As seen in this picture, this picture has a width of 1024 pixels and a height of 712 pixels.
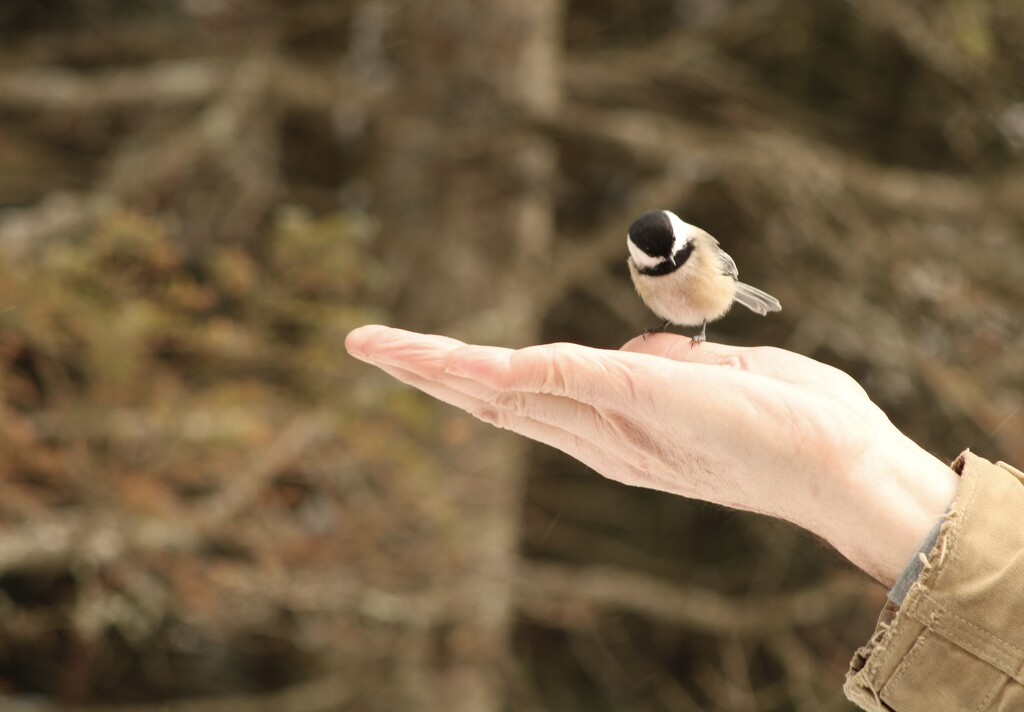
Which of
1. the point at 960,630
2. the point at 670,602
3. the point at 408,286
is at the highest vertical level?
the point at 960,630

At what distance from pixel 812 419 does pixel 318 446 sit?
184 centimetres

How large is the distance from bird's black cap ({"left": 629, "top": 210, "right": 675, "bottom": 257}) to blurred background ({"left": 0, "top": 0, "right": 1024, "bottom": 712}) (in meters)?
1.23

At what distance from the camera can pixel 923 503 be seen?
1.02m

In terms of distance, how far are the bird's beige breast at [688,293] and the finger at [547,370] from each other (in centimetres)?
29

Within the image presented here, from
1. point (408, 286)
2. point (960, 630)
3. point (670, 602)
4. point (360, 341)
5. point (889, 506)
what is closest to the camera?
point (960, 630)

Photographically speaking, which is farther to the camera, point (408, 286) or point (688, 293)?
point (408, 286)

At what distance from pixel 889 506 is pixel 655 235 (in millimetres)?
468

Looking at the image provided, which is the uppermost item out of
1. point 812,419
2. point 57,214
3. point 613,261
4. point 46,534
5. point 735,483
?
point 812,419

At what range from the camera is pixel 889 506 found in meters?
1.03

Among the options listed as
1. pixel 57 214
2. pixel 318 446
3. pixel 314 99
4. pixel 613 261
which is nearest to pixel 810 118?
pixel 613 261

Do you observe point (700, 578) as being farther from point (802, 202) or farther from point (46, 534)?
point (46, 534)

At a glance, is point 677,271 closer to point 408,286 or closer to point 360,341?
point 360,341

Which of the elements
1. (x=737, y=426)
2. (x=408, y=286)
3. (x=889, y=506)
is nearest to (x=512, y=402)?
(x=737, y=426)

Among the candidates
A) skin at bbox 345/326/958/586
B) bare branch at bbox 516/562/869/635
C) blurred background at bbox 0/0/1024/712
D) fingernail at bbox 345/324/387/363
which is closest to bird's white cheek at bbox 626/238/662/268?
skin at bbox 345/326/958/586
